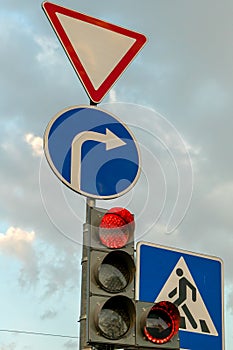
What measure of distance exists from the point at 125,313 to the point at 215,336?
→ 5.38ft

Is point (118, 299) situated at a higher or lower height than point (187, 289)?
lower

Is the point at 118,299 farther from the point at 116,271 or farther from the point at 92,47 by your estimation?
the point at 92,47

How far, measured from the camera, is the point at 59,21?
5176 mm

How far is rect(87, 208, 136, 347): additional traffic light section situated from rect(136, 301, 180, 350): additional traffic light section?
76 mm

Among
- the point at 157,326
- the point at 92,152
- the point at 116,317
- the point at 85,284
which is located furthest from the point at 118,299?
the point at 92,152

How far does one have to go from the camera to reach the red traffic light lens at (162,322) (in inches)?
168

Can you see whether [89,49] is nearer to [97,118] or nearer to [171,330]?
[97,118]

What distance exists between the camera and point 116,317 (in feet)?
13.6

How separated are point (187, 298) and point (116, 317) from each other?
4.58 ft

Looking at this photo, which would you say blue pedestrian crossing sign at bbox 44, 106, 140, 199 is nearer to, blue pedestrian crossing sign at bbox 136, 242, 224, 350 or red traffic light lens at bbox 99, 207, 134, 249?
red traffic light lens at bbox 99, 207, 134, 249

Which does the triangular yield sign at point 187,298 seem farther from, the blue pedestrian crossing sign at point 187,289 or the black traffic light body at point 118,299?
the black traffic light body at point 118,299

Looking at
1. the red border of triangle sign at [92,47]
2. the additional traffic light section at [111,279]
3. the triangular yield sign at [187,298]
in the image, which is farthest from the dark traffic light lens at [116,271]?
the red border of triangle sign at [92,47]

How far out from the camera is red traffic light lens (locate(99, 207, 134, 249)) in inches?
166

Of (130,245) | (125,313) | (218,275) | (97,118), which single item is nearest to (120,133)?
(97,118)
